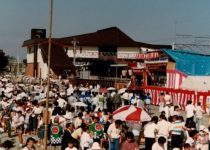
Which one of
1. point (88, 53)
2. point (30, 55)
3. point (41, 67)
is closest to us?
point (41, 67)

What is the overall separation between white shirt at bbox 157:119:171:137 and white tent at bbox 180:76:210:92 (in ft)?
55.1

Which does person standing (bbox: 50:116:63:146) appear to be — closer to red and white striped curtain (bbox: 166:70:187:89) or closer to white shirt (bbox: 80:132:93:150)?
white shirt (bbox: 80:132:93:150)

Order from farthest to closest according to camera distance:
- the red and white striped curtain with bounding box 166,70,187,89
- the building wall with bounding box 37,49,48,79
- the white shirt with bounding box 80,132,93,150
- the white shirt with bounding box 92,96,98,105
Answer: the building wall with bounding box 37,49,48,79 < the red and white striped curtain with bounding box 166,70,187,89 < the white shirt with bounding box 92,96,98,105 < the white shirt with bounding box 80,132,93,150

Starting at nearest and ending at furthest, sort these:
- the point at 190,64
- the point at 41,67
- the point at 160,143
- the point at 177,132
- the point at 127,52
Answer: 1. the point at 160,143
2. the point at 177,132
3. the point at 190,64
4. the point at 41,67
5. the point at 127,52

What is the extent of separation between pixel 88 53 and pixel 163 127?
188 feet

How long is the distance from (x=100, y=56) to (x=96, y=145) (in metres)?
56.7

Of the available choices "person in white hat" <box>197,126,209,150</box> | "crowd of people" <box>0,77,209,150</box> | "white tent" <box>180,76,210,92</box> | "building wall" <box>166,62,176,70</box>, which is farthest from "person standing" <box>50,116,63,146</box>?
"building wall" <box>166,62,176,70</box>

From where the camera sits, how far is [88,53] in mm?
70312

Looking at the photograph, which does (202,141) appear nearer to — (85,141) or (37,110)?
(85,141)

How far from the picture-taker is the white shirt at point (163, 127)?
525 inches

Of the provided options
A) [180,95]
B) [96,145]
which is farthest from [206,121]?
[96,145]

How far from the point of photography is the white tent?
1174 inches

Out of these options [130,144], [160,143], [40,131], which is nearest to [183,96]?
[40,131]

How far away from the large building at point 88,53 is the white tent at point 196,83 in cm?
3142
